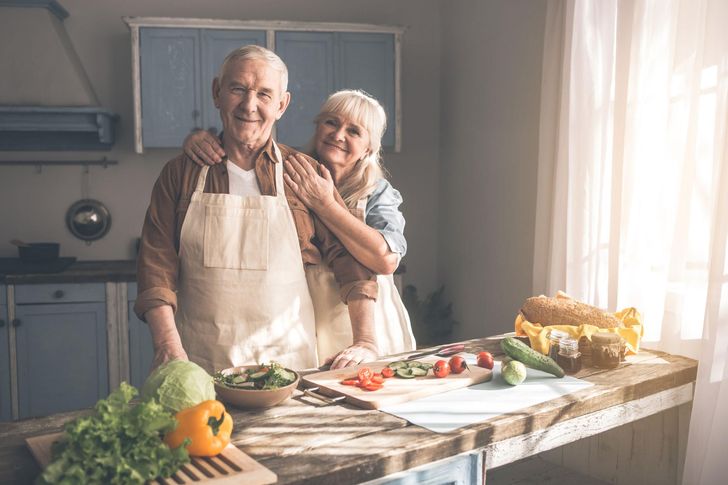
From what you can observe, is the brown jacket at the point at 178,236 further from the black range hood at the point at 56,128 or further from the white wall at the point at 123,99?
the white wall at the point at 123,99

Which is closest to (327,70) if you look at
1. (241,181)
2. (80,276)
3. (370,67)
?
(370,67)

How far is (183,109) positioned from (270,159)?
2.57 meters

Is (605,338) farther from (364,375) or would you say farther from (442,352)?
(364,375)

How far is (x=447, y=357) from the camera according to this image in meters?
2.28

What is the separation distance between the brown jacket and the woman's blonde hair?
17 centimetres

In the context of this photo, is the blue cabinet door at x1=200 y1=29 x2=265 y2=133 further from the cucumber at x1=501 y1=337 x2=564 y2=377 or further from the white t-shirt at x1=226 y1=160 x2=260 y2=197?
the cucumber at x1=501 y1=337 x2=564 y2=377

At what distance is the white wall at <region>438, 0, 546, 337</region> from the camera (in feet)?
13.9

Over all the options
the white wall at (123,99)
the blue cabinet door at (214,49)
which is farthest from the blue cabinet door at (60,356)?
the blue cabinet door at (214,49)

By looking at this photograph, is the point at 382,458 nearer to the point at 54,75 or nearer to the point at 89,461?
the point at 89,461

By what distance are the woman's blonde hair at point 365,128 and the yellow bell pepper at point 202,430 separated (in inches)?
49.4

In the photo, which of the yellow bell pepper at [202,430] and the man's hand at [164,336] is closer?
the yellow bell pepper at [202,430]

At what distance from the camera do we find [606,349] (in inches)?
88.4

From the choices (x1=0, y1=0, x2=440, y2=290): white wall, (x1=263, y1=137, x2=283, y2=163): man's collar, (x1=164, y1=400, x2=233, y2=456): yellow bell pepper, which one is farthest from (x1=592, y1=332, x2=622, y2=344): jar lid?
(x1=0, y1=0, x2=440, y2=290): white wall

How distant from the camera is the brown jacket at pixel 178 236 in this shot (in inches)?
84.1
